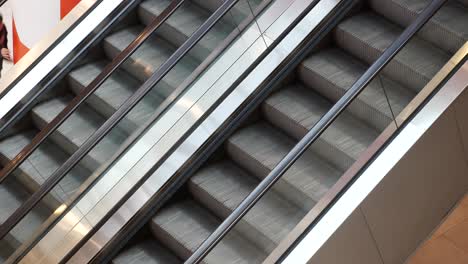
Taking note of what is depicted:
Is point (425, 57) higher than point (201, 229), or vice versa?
point (425, 57)

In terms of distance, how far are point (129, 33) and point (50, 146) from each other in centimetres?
146

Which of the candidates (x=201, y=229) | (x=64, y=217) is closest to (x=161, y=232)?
(x=201, y=229)

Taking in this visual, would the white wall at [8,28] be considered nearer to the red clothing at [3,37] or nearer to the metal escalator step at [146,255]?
the red clothing at [3,37]

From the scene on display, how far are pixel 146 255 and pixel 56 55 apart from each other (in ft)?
6.58

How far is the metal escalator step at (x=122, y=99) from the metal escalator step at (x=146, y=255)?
854mm

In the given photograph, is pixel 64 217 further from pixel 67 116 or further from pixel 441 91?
pixel 441 91

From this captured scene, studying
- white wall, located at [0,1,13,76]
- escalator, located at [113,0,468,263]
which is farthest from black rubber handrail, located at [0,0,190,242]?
white wall, located at [0,1,13,76]

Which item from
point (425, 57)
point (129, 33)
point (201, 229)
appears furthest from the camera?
→ point (129, 33)

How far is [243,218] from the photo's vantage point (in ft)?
18.9

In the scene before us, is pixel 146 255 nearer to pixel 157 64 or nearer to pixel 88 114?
pixel 88 114

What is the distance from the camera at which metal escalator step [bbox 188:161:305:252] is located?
18.8 feet

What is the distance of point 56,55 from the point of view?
25.4 feet

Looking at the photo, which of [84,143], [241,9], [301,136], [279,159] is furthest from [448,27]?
[84,143]

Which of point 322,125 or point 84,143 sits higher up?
point 322,125
